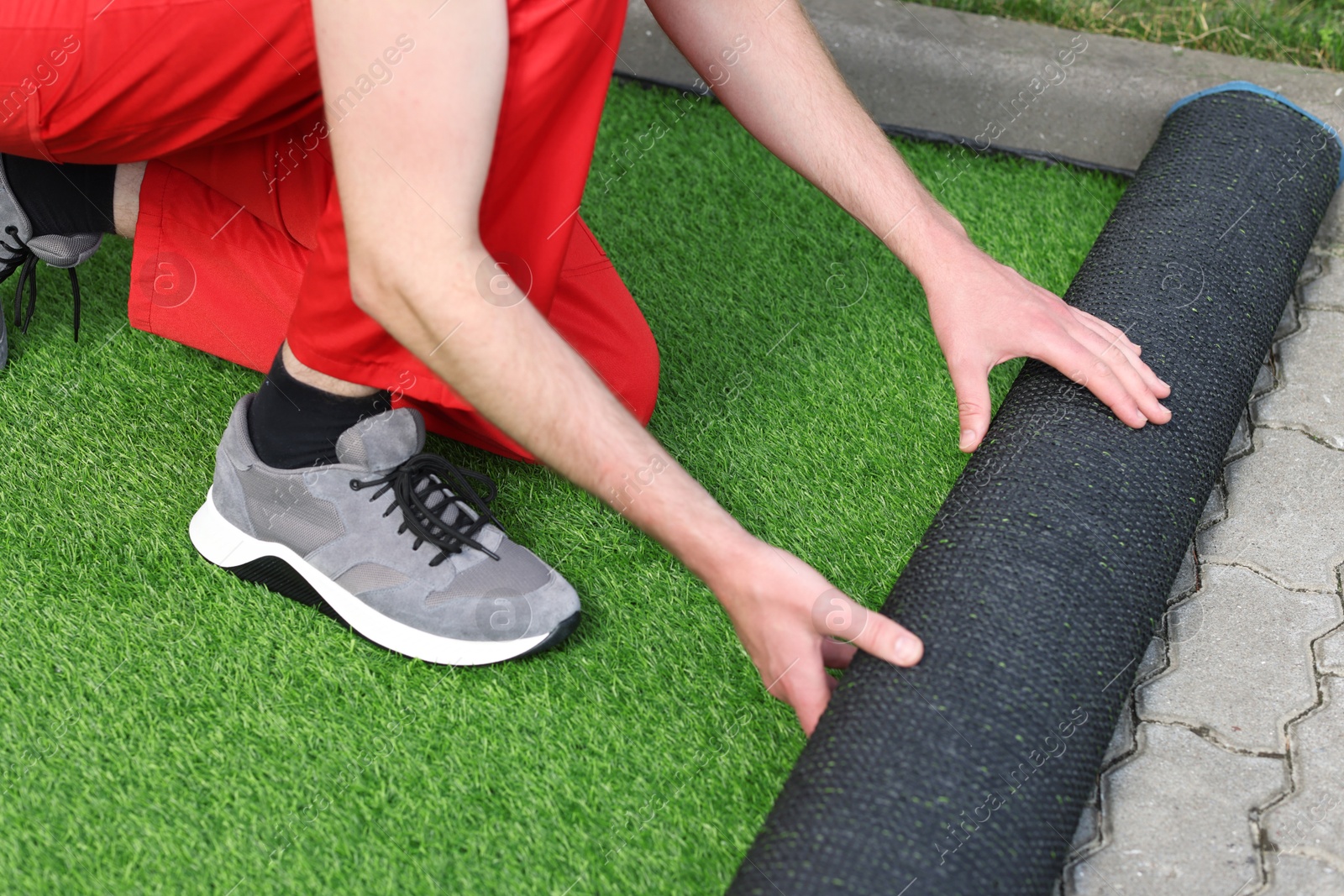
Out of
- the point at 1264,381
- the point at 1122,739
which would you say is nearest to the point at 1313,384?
the point at 1264,381

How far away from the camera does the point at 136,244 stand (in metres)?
1.73

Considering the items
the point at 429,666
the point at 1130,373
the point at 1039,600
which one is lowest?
the point at 429,666

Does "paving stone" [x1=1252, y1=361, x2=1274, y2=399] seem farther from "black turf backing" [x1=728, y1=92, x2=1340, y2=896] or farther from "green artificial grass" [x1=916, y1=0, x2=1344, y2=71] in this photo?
"green artificial grass" [x1=916, y1=0, x2=1344, y2=71]

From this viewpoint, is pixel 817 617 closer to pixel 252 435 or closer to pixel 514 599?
pixel 514 599

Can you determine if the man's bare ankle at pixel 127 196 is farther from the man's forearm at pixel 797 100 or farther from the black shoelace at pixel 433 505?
the man's forearm at pixel 797 100

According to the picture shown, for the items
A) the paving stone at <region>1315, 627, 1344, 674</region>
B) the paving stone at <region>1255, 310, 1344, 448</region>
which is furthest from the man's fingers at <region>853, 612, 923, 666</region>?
the paving stone at <region>1255, 310, 1344, 448</region>

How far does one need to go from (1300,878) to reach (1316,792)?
132 millimetres

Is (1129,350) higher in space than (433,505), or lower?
higher

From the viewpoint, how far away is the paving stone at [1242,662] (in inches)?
57.0

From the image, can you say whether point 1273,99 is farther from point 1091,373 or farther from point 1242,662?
point 1242,662

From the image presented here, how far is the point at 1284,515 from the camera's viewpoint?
5.66ft

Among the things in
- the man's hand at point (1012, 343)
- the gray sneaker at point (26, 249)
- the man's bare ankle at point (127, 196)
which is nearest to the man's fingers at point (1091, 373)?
the man's hand at point (1012, 343)

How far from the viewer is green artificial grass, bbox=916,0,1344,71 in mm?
2592

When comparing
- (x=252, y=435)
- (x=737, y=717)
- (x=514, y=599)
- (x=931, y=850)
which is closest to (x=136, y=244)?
(x=252, y=435)
